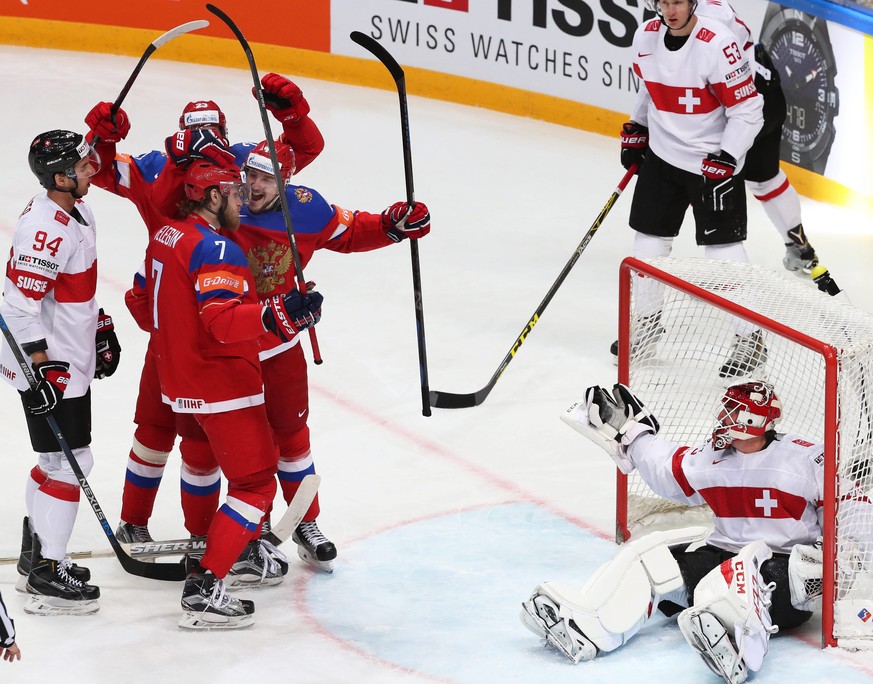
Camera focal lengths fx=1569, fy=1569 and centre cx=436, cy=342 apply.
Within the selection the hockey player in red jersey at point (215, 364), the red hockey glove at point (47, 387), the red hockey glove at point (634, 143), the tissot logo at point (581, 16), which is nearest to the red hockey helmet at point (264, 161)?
the hockey player in red jersey at point (215, 364)

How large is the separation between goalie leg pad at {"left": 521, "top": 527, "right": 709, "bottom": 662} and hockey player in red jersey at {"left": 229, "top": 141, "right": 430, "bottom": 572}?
720mm

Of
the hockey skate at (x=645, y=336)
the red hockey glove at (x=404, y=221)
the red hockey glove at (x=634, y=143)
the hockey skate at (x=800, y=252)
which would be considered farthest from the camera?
the hockey skate at (x=800, y=252)

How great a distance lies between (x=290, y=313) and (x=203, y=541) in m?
0.83

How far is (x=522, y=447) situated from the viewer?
187 inches

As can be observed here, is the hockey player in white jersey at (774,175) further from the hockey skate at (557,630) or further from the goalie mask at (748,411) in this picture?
the hockey skate at (557,630)

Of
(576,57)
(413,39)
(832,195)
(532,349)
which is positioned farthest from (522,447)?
(413,39)

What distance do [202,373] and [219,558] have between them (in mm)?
421

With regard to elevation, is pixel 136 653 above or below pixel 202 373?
below

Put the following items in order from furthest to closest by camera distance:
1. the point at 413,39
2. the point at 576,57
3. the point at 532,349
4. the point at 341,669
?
the point at 413,39, the point at 576,57, the point at 532,349, the point at 341,669

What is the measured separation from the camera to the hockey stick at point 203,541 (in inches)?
148

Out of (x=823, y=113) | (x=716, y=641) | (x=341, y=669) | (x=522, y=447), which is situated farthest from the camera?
(x=823, y=113)

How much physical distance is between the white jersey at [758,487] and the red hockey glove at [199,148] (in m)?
1.22

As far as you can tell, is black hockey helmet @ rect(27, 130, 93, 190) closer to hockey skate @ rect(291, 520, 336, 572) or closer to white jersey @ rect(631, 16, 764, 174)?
hockey skate @ rect(291, 520, 336, 572)

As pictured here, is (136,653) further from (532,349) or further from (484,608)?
(532,349)
